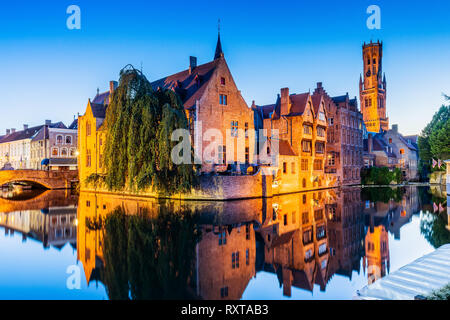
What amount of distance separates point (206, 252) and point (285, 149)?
28025 millimetres

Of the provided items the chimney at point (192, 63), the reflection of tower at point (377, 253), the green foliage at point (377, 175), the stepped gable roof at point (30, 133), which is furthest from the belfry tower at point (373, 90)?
the reflection of tower at point (377, 253)

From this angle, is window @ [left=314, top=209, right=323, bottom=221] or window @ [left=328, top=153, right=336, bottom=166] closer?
window @ [left=314, top=209, right=323, bottom=221]

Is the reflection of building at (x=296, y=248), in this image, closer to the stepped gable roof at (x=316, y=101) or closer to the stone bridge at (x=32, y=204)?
the stone bridge at (x=32, y=204)

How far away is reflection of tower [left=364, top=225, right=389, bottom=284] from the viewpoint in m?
9.59

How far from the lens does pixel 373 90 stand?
11544 centimetres

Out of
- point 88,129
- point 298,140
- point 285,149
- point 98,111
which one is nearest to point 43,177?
point 88,129

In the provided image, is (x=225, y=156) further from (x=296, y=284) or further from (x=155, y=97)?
(x=296, y=284)

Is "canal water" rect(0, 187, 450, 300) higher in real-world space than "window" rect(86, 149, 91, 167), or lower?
lower

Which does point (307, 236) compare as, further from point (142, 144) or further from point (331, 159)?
point (331, 159)

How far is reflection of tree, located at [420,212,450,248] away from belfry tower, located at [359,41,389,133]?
99.0 meters

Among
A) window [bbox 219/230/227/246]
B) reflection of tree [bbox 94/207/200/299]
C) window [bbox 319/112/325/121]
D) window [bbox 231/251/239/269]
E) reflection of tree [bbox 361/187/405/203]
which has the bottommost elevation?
reflection of tree [bbox 361/187/405/203]

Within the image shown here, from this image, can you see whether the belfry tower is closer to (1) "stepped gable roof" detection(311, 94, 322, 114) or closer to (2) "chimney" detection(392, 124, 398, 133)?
(2) "chimney" detection(392, 124, 398, 133)

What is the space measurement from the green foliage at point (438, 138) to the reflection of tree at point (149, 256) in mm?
39961

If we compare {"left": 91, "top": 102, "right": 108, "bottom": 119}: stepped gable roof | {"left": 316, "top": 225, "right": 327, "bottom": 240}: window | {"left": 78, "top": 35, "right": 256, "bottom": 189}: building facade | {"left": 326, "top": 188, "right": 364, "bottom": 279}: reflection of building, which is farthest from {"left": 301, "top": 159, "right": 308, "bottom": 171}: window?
{"left": 91, "top": 102, "right": 108, "bottom": 119}: stepped gable roof
